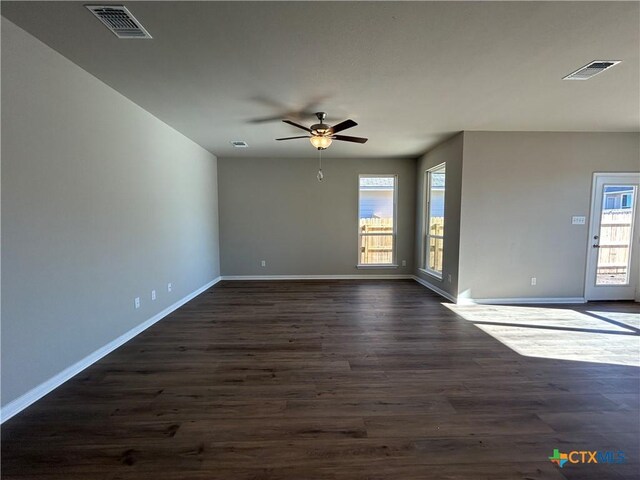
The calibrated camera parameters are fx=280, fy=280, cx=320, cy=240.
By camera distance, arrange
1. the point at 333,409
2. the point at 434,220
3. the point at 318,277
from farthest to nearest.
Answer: the point at 318,277 < the point at 434,220 < the point at 333,409

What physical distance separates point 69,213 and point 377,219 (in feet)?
17.6

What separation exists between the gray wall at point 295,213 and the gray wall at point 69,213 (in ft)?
7.68

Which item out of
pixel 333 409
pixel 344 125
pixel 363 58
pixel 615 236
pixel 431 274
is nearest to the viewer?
pixel 333 409

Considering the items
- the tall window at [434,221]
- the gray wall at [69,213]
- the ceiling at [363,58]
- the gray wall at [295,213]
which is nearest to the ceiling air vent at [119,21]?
the ceiling at [363,58]

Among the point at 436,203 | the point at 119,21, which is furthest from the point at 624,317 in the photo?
the point at 119,21

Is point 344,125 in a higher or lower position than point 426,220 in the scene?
higher

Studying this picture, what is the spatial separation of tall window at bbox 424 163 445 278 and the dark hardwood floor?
7.12ft

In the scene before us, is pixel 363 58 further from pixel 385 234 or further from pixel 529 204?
pixel 385 234

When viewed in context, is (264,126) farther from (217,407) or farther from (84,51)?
(217,407)

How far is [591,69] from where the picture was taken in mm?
2531

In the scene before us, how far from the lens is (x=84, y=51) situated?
2.24 metres

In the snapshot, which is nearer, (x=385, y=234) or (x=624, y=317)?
(x=624, y=317)

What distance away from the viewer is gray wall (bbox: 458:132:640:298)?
4.38 m

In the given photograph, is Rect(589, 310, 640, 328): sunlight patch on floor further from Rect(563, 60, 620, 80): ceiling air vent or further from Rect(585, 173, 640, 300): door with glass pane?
Rect(563, 60, 620, 80): ceiling air vent
